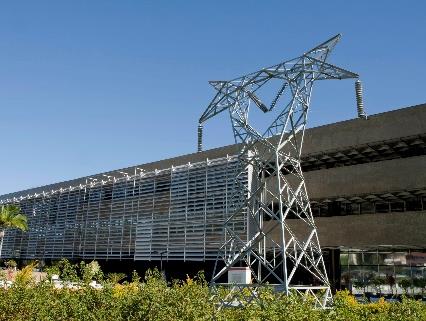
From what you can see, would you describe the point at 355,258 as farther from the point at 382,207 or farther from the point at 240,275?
the point at 240,275

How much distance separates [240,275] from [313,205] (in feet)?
49.9

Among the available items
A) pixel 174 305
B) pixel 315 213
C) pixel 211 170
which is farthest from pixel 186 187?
pixel 174 305

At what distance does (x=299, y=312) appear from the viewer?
9867 millimetres

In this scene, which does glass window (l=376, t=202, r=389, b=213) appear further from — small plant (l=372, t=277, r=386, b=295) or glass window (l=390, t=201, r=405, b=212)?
small plant (l=372, t=277, r=386, b=295)

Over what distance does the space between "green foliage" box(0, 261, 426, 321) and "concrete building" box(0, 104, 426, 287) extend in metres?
9.49

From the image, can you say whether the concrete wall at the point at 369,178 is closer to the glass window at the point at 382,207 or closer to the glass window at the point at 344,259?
the glass window at the point at 382,207

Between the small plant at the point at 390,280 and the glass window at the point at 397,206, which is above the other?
the glass window at the point at 397,206

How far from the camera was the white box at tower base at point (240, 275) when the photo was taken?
71.4ft

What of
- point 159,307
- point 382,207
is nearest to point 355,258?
point 382,207

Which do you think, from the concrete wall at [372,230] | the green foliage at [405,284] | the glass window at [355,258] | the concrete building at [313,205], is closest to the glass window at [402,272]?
the concrete building at [313,205]

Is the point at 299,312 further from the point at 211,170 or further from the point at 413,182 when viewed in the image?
the point at 211,170

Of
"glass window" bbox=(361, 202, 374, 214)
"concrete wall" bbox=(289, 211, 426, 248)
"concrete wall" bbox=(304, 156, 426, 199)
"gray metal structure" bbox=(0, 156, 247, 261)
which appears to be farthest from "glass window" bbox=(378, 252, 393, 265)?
"gray metal structure" bbox=(0, 156, 247, 261)

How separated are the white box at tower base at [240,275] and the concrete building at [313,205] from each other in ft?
16.0

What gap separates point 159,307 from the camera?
11.8 metres
